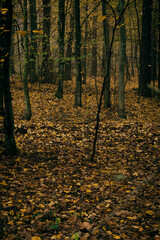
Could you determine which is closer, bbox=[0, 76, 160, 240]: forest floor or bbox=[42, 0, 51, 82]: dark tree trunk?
bbox=[0, 76, 160, 240]: forest floor

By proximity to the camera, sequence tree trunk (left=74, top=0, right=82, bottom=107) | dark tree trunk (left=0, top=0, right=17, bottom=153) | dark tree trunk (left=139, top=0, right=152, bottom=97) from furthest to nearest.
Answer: dark tree trunk (left=139, top=0, right=152, bottom=97)
tree trunk (left=74, top=0, right=82, bottom=107)
dark tree trunk (left=0, top=0, right=17, bottom=153)

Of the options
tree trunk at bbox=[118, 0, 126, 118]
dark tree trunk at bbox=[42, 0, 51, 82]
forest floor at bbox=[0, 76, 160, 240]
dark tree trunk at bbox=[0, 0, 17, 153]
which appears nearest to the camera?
forest floor at bbox=[0, 76, 160, 240]

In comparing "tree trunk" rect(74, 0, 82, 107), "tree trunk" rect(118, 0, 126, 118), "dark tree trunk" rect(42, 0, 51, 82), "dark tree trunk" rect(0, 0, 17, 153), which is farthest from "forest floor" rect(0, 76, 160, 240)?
"dark tree trunk" rect(42, 0, 51, 82)

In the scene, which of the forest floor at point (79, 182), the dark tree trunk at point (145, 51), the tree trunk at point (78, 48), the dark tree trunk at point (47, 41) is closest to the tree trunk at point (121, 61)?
the forest floor at point (79, 182)

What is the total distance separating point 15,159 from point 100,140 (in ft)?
10.8

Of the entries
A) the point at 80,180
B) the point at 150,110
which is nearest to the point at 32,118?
the point at 80,180

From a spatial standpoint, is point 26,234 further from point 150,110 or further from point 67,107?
point 150,110

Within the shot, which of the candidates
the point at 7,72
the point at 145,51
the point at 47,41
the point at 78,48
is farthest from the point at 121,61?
the point at 145,51

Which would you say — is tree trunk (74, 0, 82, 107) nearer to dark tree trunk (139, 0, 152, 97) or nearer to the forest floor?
the forest floor

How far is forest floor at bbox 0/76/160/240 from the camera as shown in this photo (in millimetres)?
3279

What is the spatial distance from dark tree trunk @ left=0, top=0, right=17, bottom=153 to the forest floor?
1.86ft

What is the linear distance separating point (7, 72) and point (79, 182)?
3349 mm

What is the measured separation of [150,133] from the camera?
7.68m

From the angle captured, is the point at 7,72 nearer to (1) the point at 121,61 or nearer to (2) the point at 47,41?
(1) the point at 121,61
